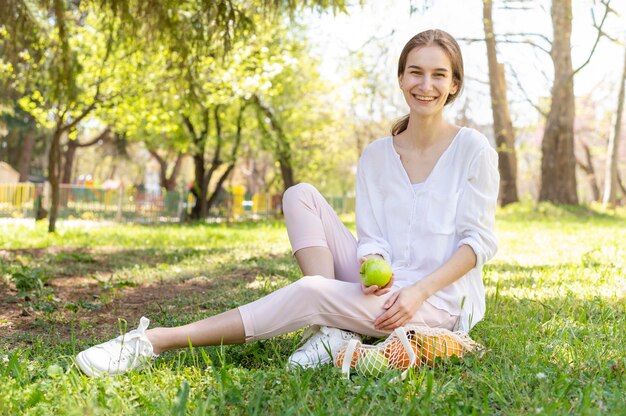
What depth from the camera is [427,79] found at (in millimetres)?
3164

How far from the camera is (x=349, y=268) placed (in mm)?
3354

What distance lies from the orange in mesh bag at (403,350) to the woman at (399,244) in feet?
0.34

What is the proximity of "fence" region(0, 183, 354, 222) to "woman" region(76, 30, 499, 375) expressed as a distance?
646 inches

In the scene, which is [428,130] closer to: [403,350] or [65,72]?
[403,350]

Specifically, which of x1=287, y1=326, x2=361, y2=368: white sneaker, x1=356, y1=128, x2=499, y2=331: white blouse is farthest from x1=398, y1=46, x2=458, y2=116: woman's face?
x1=287, y1=326, x2=361, y2=368: white sneaker

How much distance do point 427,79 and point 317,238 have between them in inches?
34.8

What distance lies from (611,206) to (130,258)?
51.1 ft

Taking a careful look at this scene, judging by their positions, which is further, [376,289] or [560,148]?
[560,148]

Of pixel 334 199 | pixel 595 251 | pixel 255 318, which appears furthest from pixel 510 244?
pixel 334 199

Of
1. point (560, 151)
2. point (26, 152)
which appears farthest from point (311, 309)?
point (26, 152)

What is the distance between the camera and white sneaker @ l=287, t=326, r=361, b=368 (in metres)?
2.79

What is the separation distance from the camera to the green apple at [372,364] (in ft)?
8.66

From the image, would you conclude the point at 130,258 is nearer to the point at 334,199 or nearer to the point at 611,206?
the point at 611,206

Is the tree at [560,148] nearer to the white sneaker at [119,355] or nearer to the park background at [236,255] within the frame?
the park background at [236,255]
